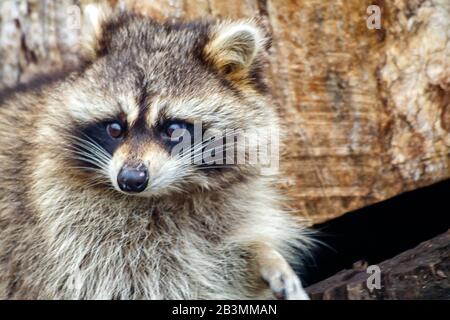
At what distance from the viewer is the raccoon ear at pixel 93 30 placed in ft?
12.4

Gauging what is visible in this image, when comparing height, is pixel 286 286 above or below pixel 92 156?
below

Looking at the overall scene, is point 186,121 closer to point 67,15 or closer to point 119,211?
point 119,211

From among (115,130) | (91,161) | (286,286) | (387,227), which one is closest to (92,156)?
(91,161)

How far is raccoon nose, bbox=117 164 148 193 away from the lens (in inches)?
134

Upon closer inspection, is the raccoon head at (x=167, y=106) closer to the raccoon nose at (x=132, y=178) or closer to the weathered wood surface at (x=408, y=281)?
the raccoon nose at (x=132, y=178)

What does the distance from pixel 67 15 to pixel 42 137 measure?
0.93 metres

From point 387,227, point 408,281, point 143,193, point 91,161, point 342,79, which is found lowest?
point 408,281

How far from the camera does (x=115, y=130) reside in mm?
3578

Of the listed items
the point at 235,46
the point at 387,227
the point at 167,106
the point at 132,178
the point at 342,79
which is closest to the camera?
the point at 132,178

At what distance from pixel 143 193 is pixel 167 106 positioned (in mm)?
343

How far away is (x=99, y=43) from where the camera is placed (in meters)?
3.79

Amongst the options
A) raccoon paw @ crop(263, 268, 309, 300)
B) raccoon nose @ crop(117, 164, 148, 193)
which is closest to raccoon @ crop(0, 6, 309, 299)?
raccoon paw @ crop(263, 268, 309, 300)

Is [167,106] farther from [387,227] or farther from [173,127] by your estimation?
[387,227]

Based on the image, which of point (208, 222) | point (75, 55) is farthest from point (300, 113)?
point (75, 55)
